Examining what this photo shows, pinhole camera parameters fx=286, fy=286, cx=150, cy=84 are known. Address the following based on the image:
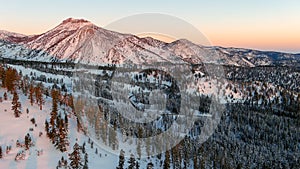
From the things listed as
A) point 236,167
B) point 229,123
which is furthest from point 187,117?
point 236,167

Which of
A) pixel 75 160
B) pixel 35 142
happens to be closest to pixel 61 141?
pixel 35 142

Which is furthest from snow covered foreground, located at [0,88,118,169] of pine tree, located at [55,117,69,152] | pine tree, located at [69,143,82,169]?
pine tree, located at [69,143,82,169]

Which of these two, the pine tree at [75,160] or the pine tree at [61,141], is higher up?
the pine tree at [61,141]

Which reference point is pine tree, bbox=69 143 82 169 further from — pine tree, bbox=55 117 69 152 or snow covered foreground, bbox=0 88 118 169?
pine tree, bbox=55 117 69 152

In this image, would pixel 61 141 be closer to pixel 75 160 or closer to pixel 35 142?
pixel 35 142

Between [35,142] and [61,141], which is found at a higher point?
[61,141]

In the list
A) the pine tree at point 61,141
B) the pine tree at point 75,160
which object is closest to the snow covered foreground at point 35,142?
the pine tree at point 61,141

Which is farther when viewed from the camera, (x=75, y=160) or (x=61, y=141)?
(x=61, y=141)

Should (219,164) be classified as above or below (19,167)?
below

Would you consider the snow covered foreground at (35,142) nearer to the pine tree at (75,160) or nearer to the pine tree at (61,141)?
the pine tree at (61,141)

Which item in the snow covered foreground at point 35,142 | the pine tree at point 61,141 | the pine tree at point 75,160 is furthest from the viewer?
the pine tree at point 61,141

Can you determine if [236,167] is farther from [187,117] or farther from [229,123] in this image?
[229,123]
